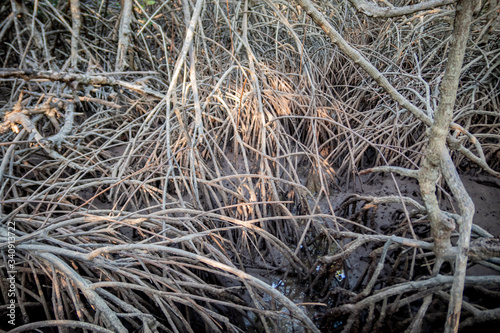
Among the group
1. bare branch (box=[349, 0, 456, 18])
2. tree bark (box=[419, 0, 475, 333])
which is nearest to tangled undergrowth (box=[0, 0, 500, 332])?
tree bark (box=[419, 0, 475, 333])

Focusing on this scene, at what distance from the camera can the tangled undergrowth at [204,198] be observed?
128 cm

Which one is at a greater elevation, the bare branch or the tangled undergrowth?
the bare branch

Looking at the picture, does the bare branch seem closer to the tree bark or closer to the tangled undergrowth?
the tree bark

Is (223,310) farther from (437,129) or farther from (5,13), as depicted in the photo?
(5,13)

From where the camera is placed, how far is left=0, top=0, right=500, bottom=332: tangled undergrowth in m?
1.28

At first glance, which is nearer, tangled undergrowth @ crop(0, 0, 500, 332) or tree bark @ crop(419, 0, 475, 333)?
tree bark @ crop(419, 0, 475, 333)

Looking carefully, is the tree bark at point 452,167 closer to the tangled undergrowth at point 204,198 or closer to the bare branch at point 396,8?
the bare branch at point 396,8

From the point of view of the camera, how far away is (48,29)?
9.34 feet

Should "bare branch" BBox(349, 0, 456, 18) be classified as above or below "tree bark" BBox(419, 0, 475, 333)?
above

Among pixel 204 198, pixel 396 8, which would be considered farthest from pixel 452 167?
pixel 204 198

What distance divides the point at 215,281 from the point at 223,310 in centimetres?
19

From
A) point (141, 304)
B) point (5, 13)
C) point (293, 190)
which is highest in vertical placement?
point (5, 13)

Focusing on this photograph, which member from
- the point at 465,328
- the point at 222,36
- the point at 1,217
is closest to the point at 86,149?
the point at 1,217

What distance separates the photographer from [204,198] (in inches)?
83.2
